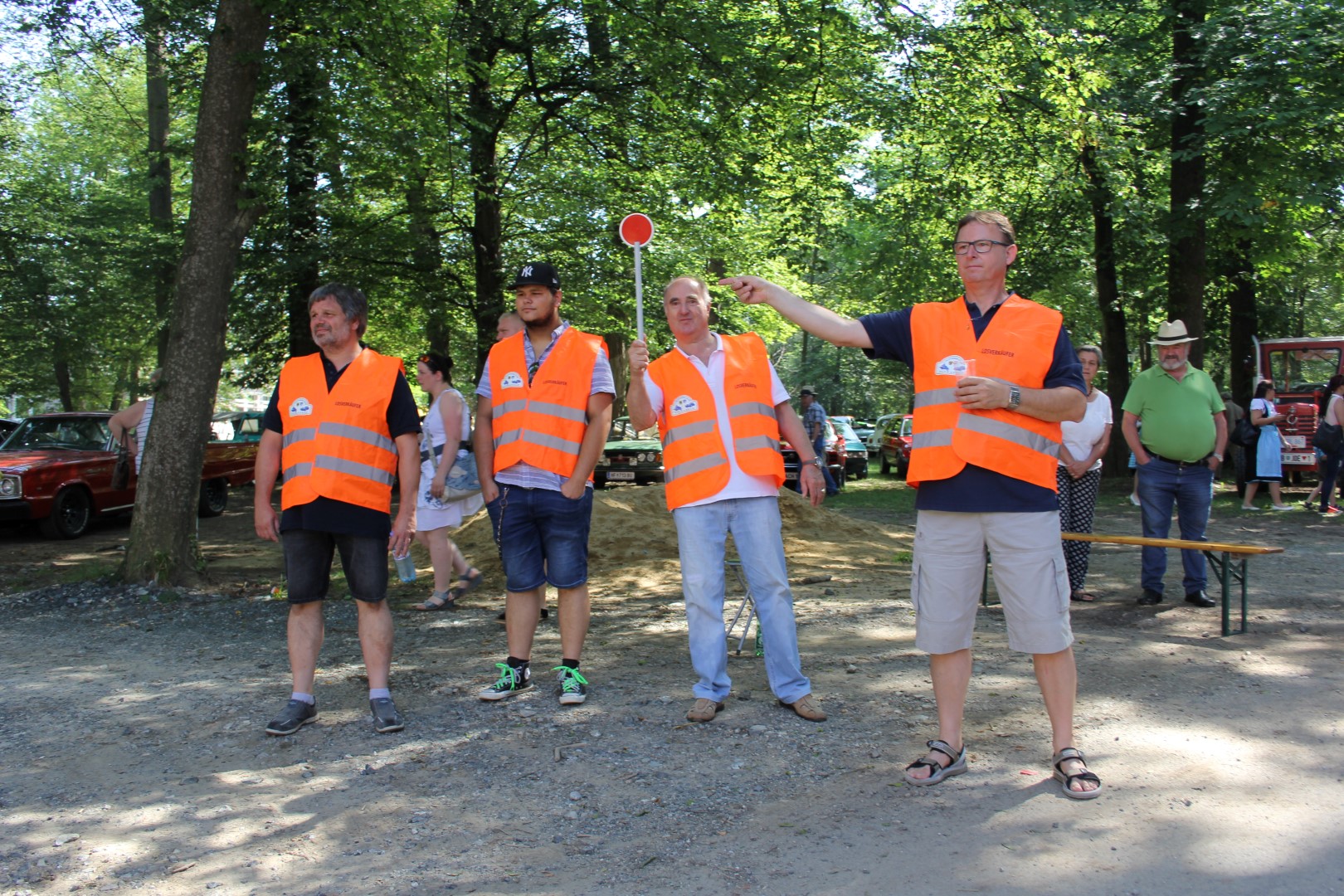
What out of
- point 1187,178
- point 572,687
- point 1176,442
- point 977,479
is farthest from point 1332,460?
point 572,687

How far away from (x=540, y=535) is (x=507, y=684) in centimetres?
79

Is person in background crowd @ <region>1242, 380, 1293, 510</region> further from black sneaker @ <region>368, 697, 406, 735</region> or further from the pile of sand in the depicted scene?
black sneaker @ <region>368, 697, 406, 735</region>

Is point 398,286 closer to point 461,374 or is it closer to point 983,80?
point 983,80

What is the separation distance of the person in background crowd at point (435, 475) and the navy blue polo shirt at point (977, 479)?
12.8 ft

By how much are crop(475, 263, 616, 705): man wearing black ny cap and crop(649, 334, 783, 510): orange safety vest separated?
40 cm

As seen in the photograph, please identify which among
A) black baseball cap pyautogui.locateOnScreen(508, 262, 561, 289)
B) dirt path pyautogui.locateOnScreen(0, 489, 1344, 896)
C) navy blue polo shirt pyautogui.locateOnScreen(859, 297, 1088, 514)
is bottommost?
dirt path pyautogui.locateOnScreen(0, 489, 1344, 896)

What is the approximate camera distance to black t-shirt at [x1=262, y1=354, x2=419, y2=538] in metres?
4.99

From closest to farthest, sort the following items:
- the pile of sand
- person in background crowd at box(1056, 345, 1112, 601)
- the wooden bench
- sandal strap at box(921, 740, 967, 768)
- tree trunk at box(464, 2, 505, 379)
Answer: sandal strap at box(921, 740, 967, 768), the wooden bench, person in background crowd at box(1056, 345, 1112, 601), the pile of sand, tree trunk at box(464, 2, 505, 379)

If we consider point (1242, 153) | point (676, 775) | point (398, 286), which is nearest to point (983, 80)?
point (1242, 153)

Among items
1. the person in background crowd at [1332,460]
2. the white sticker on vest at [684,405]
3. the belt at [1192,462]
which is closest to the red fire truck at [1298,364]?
the person in background crowd at [1332,460]

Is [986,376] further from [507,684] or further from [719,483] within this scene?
[507,684]

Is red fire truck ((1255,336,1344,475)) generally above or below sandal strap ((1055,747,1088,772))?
above

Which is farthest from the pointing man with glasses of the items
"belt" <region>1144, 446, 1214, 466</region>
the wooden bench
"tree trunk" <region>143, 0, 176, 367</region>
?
"tree trunk" <region>143, 0, 176, 367</region>

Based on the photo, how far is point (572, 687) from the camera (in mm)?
5422
